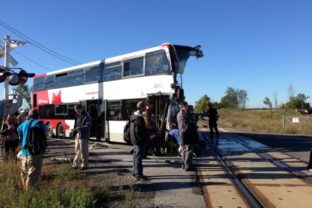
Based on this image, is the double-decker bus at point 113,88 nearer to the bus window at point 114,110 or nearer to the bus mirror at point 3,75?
the bus window at point 114,110

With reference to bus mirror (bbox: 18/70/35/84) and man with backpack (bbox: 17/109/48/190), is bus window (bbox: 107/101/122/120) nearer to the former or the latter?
bus mirror (bbox: 18/70/35/84)

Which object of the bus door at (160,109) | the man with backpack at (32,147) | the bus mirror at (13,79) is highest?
the bus mirror at (13,79)

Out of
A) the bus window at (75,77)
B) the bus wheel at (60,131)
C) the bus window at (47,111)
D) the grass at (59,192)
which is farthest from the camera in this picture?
the bus window at (47,111)

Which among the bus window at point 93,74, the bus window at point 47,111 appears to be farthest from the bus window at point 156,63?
the bus window at point 47,111

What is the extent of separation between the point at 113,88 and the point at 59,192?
1192cm

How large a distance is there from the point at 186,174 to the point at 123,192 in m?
2.86

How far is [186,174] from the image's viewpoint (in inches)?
423

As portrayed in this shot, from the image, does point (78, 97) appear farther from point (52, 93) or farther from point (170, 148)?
point (170, 148)

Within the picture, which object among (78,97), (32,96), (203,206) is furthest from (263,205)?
(32,96)

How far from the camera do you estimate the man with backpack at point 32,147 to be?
26.3 ft

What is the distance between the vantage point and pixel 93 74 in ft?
68.3

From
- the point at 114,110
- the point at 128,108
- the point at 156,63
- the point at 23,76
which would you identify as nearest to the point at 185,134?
the point at 23,76

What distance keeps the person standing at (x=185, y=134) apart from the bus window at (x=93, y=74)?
9.77m

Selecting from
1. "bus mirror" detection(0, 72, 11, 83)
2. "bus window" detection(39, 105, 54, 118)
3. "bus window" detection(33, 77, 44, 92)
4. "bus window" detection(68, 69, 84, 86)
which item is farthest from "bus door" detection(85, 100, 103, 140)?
"bus mirror" detection(0, 72, 11, 83)
